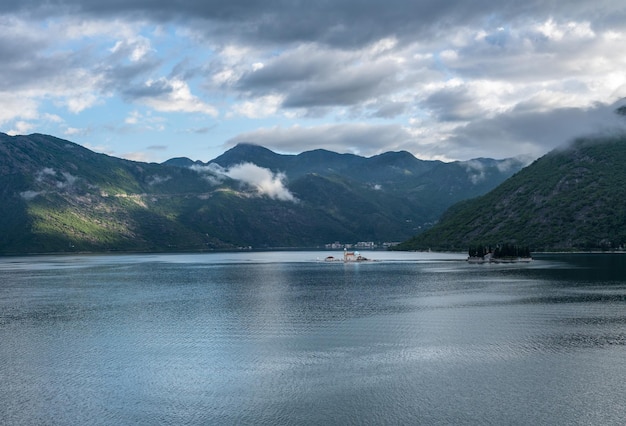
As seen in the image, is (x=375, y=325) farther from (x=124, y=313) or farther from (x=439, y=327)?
(x=124, y=313)

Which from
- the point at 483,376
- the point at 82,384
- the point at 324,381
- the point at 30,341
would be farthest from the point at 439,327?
the point at 30,341

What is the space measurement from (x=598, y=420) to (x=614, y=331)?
51.4 metres

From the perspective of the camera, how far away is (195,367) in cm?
8175

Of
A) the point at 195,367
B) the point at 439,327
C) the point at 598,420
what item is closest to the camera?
the point at 598,420

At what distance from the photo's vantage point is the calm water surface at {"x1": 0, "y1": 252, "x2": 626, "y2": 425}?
61.5 meters

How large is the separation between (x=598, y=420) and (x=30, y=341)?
9059cm

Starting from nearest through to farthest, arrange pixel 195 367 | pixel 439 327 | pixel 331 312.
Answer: pixel 195 367, pixel 439 327, pixel 331 312

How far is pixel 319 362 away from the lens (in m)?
83.0

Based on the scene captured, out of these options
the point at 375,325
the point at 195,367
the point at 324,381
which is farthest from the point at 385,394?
the point at 375,325

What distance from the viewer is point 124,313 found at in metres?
139

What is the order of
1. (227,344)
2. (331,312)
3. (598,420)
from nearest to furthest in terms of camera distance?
(598,420), (227,344), (331,312)

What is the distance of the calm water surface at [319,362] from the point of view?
202ft

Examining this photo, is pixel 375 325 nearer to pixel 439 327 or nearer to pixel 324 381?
pixel 439 327

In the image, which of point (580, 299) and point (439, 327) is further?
point (580, 299)
